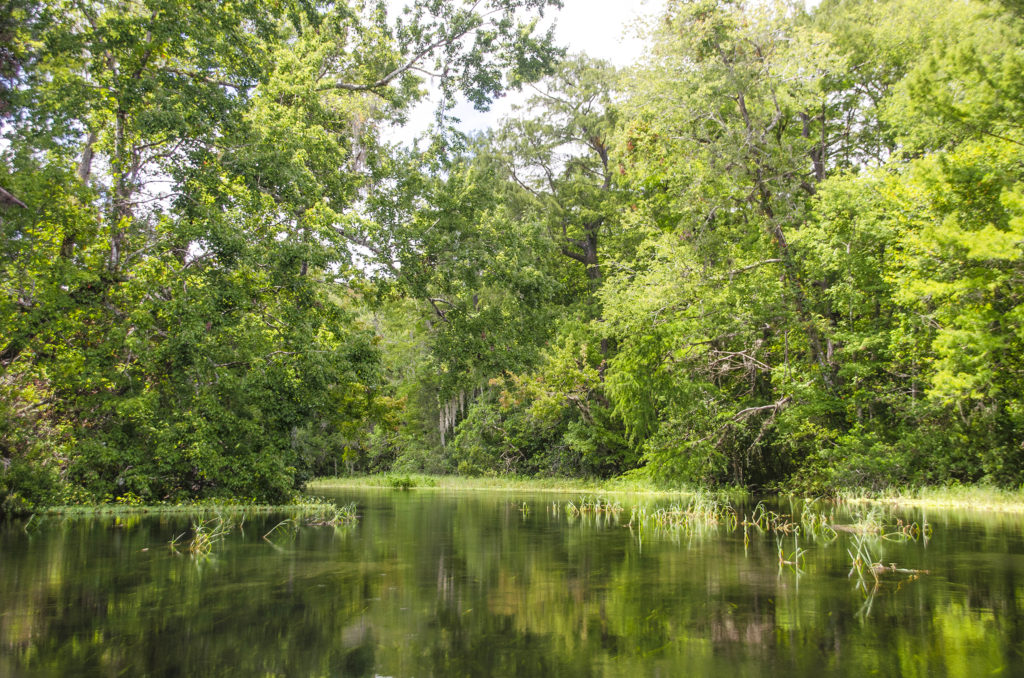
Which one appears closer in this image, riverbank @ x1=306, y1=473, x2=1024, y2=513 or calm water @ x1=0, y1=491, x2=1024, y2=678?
calm water @ x1=0, y1=491, x2=1024, y2=678

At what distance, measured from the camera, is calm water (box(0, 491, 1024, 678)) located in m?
3.29

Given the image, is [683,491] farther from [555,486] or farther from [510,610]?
[510,610]

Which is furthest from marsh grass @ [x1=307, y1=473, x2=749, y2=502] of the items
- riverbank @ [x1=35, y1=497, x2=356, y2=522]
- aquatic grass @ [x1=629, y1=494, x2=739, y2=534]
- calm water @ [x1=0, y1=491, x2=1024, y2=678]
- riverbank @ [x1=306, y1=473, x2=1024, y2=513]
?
calm water @ [x1=0, y1=491, x2=1024, y2=678]

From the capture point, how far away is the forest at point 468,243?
1217 cm

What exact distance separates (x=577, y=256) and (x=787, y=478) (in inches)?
563

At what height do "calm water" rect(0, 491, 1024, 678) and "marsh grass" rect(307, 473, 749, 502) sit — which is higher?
"calm water" rect(0, 491, 1024, 678)

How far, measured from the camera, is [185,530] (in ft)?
32.2

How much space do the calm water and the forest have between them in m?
5.82

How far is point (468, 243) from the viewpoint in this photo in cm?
1625

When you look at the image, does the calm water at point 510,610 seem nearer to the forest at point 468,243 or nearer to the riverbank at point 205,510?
the riverbank at point 205,510

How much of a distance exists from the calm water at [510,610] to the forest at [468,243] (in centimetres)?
582

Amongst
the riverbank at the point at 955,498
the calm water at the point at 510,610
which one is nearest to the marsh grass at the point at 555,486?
the riverbank at the point at 955,498

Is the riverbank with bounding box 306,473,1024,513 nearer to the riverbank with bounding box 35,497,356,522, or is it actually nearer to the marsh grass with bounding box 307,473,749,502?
the marsh grass with bounding box 307,473,749,502

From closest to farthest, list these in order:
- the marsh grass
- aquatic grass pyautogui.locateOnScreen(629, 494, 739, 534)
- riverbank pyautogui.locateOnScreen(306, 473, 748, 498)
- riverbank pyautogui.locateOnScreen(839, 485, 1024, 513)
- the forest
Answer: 1. aquatic grass pyautogui.locateOnScreen(629, 494, 739, 534)
2. the forest
3. riverbank pyautogui.locateOnScreen(839, 485, 1024, 513)
4. the marsh grass
5. riverbank pyautogui.locateOnScreen(306, 473, 748, 498)
